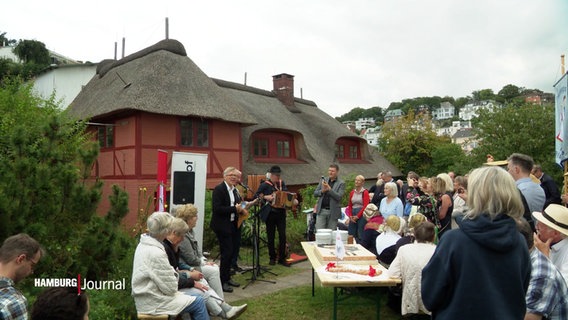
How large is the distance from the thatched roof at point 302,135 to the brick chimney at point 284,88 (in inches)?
20.6

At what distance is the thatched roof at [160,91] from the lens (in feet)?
41.8

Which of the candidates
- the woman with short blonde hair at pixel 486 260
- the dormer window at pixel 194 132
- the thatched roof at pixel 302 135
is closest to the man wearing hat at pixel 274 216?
the woman with short blonde hair at pixel 486 260

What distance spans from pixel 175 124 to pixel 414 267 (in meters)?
10.9

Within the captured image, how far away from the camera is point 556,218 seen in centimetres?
277

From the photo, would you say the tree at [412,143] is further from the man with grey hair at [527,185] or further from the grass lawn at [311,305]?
the man with grey hair at [527,185]

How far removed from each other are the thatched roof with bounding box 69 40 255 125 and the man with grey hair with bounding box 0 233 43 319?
33.0 ft

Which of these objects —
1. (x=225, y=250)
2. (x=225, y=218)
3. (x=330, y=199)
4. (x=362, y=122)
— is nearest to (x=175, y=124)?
(x=330, y=199)

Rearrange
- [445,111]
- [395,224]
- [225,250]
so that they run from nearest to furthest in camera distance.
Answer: [395,224]
[225,250]
[445,111]

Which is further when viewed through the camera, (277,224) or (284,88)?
(284,88)

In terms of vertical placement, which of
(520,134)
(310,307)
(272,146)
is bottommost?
(310,307)

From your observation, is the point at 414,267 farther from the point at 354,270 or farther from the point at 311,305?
the point at 311,305

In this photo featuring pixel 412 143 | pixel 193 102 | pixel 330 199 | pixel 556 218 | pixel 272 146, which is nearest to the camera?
pixel 556 218

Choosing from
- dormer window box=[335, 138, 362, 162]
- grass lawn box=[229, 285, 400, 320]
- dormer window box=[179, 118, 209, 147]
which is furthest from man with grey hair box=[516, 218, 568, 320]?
dormer window box=[335, 138, 362, 162]

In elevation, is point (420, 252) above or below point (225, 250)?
above
